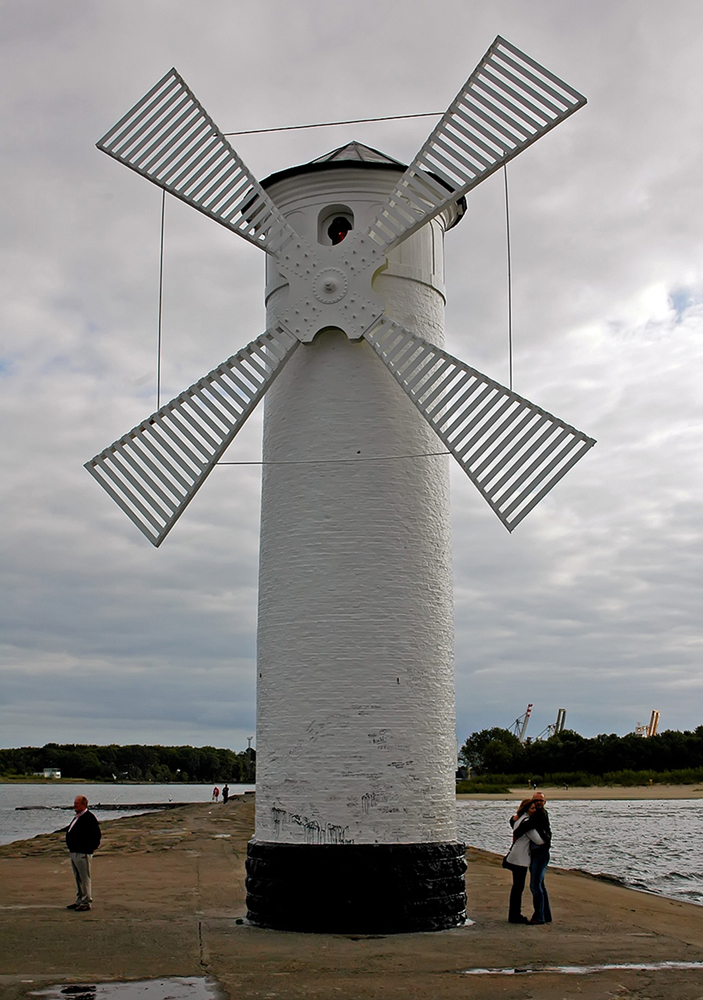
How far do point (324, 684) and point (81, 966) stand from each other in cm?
334

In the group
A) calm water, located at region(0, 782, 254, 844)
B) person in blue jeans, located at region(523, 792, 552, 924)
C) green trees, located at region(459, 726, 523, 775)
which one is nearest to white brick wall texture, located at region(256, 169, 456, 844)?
person in blue jeans, located at region(523, 792, 552, 924)

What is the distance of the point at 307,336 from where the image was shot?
1094 centimetres

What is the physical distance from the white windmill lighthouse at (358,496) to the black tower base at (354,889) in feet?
0.06

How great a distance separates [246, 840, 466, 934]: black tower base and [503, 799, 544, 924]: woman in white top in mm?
645

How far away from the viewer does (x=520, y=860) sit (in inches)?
416

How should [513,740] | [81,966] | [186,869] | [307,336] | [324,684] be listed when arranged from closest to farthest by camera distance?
[81,966] < [324,684] < [307,336] < [186,869] < [513,740]

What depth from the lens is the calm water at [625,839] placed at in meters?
20.8

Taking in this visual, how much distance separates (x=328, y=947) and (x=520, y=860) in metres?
2.42

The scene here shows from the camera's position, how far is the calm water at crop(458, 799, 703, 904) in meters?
20.8

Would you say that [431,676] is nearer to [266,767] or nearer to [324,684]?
[324,684]

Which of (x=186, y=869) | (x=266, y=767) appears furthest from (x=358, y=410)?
(x=186, y=869)

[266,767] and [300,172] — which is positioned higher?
[300,172]

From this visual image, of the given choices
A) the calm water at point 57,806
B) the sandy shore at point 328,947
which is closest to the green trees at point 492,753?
the calm water at point 57,806

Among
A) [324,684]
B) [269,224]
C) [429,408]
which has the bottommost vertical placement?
[324,684]
